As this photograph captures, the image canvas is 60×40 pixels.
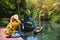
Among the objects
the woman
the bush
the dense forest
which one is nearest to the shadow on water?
the dense forest

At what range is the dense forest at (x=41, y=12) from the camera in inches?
61.5

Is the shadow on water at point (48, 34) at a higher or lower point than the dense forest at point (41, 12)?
lower

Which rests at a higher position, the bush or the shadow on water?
the bush

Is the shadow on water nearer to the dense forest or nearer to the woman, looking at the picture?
the dense forest

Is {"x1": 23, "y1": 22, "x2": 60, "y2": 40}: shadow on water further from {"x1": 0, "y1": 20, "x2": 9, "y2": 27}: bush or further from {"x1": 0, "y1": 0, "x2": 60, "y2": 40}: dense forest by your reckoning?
{"x1": 0, "y1": 20, "x2": 9, "y2": 27}: bush

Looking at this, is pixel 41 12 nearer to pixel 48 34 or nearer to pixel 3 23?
pixel 48 34

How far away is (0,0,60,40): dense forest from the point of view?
5.12 feet

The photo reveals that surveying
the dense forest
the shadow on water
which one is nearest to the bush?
the dense forest

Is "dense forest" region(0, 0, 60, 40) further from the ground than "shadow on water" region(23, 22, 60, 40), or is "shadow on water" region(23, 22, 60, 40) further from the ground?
"dense forest" region(0, 0, 60, 40)

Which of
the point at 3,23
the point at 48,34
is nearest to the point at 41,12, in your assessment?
the point at 48,34

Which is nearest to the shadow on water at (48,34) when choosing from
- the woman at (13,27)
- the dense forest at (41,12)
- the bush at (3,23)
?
the dense forest at (41,12)

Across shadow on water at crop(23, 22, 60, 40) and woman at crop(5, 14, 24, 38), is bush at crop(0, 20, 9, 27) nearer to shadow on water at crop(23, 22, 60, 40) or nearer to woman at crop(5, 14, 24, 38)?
woman at crop(5, 14, 24, 38)

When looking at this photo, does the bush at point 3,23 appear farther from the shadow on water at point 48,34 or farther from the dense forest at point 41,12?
the shadow on water at point 48,34

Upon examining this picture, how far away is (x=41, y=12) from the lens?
1571 millimetres
